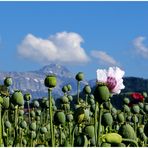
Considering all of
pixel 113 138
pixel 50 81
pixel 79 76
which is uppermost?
pixel 79 76

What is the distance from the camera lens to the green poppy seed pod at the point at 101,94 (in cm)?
215

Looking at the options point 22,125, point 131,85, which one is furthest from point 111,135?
point 131,85

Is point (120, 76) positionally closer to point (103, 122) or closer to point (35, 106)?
point (103, 122)

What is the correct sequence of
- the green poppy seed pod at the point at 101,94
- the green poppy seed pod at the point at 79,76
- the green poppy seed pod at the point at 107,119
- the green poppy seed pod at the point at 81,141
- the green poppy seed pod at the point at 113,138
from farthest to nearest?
the green poppy seed pod at the point at 79,76, the green poppy seed pod at the point at 107,119, the green poppy seed pod at the point at 81,141, the green poppy seed pod at the point at 101,94, the green poppy seed pod at the point at 113,138

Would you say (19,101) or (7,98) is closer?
(19,101)

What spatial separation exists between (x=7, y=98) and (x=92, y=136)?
55 cm

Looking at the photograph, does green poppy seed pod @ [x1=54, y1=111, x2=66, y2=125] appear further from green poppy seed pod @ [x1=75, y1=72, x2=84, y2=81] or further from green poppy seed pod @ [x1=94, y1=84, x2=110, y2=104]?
green poppy seed pod @ [x1=75, y1=72, x2=84, y2=81]

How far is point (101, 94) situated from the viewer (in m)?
2.15

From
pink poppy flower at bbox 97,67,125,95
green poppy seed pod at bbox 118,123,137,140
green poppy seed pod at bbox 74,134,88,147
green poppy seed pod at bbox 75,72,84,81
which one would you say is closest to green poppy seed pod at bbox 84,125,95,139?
green poppy seed pod at bbox 74,134,88,147

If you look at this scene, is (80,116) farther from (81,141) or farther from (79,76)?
(79,76)

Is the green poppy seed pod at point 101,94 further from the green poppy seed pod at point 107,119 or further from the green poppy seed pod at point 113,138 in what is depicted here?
the green poppy seed pod at point 107,119

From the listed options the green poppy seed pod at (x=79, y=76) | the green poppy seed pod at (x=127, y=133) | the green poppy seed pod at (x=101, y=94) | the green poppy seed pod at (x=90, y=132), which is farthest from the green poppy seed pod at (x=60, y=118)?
the green poppy seed pod at (x=79, y=76)

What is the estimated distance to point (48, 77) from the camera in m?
2.41

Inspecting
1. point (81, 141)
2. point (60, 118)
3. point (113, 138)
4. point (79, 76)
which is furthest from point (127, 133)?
point (79, 76)
